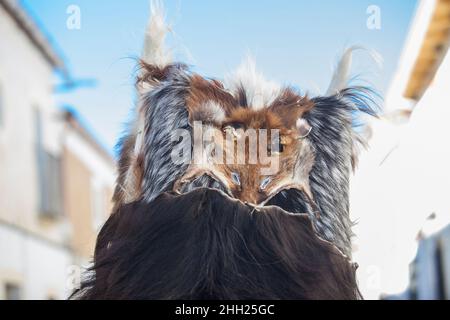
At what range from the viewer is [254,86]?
117cm

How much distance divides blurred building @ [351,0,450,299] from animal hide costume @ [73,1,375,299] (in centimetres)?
5

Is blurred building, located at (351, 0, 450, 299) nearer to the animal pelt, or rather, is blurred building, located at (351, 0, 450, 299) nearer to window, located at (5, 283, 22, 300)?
the animal pelt

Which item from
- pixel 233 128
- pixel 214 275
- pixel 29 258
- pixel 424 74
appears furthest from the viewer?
pixel 424 74

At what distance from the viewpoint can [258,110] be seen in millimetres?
1151

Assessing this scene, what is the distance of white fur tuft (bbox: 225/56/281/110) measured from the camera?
116 centimetres

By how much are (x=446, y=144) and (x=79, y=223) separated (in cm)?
70

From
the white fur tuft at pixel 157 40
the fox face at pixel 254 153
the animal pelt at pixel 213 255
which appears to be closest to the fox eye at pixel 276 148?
the fox face at pixel 254 153

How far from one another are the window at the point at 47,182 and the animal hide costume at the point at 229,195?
0.47ft

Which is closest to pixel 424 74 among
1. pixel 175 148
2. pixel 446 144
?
pixel 446 144

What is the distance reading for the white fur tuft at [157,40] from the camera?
46.7 inches

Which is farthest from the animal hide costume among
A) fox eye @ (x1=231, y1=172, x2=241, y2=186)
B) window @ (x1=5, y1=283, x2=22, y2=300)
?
window @ (x1=5, y1=283, x2=22, y2=300)

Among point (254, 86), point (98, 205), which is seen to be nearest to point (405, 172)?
point (254, 86)
